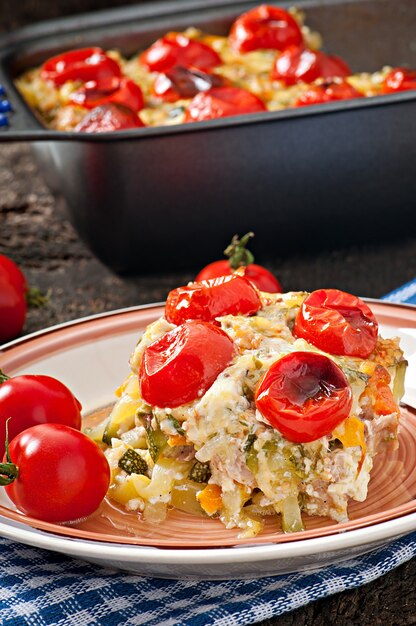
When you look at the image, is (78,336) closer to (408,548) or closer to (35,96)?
(408,548)

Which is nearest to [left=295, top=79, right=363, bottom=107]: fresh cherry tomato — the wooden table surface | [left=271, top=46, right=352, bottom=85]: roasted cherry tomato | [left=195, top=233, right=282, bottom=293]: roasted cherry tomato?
[left=271, top=46, right=352, bottom=85]: roasted cherry tomato

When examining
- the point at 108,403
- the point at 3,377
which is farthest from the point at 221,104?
the point at 3,377

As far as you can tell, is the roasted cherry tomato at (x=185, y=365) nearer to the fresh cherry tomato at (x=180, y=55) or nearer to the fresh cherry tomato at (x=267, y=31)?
the fresh cherry tomato at (x=180, y=55)

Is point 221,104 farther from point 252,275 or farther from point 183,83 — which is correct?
point 252,275

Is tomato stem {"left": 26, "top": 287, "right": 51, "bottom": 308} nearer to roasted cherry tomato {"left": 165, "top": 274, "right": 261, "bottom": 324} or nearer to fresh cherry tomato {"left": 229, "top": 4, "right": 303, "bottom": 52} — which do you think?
roasted cherry tomato {"left": 165, "top": 274, "right": 261, "bottom": 324}

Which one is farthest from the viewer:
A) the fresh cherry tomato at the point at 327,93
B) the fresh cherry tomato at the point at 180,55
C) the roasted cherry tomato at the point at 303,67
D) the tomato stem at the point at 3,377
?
the fresh cherry tomato at the point at 180,55

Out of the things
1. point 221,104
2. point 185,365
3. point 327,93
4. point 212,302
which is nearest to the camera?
point 185,365

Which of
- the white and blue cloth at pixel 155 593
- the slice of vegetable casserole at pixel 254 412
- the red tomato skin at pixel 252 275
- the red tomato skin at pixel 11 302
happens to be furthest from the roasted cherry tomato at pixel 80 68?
the white and blue cloth at pixel 155 593
